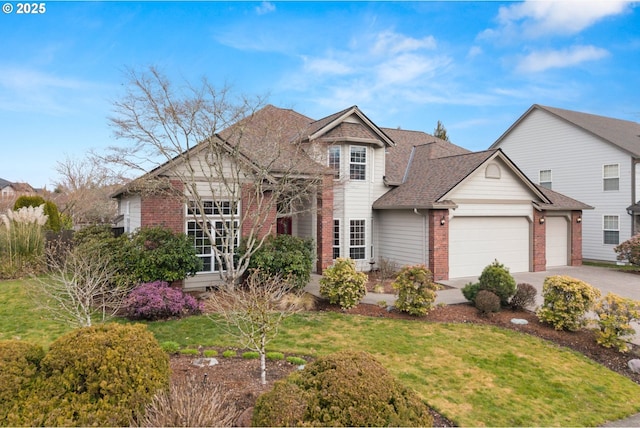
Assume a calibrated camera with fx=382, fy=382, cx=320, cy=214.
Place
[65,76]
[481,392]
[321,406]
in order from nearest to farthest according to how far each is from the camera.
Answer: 1. [321,406]
2. [481,392]
3. [65,76]

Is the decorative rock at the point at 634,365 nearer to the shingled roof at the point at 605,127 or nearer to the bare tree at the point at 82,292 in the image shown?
the bare tree at the point at 82,292

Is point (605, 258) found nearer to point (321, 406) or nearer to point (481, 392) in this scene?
point (481, 392)

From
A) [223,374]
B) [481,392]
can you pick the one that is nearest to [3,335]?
[223,374]

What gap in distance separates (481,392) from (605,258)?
753 inches

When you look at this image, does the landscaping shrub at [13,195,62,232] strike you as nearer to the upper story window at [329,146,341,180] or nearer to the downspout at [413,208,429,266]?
the upper story window at [329,146,341,180]

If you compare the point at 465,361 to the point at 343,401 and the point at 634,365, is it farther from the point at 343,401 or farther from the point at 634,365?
the point at 343,401

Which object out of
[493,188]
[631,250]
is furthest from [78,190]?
[631,250]

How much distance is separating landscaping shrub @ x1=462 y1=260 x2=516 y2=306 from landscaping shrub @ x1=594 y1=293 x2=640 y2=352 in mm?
2324

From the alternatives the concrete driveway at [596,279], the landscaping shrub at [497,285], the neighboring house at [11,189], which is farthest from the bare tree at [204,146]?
the neighboring house at [11,189]

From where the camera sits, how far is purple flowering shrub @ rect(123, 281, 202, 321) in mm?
8656

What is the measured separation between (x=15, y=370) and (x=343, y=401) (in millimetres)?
3578

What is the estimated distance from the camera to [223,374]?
5762 millimetres

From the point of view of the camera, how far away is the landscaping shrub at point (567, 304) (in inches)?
336

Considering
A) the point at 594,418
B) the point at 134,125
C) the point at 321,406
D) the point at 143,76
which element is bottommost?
the point at 594,418
